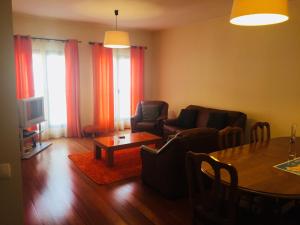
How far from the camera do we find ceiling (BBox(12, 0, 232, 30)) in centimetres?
420

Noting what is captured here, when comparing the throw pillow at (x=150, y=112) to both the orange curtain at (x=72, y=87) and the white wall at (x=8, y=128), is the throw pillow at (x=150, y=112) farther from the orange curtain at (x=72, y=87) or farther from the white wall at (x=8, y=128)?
the white wall at (x=8, y=128)

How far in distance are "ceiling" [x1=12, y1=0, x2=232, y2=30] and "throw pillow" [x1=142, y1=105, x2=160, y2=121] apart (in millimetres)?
1990

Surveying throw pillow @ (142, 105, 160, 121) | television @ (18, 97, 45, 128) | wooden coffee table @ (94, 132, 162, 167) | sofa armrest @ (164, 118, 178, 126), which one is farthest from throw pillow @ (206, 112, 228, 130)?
television @ (18, 97, 45, 128)

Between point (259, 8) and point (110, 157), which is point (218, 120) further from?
point (259, 8)

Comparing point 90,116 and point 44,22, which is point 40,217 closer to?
point 90,116

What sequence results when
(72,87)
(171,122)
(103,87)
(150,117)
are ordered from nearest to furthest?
1. (171,122)
2. (72,87)
3. (150,117)
4. (103,87)

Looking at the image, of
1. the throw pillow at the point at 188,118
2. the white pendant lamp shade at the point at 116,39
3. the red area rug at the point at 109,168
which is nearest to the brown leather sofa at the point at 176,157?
the red area rug at the point at 109,168

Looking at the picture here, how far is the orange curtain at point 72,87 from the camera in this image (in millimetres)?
5762

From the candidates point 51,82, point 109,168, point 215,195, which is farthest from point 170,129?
point 215,195

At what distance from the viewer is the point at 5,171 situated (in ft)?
5.57

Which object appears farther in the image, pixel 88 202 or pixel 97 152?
pixel 97 152

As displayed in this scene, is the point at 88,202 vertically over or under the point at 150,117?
under

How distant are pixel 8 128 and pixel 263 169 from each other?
1.94m

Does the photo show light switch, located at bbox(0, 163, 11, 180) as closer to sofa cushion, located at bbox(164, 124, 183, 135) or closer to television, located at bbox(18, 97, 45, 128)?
television, located at bbox(18, 97, 45, 128)
